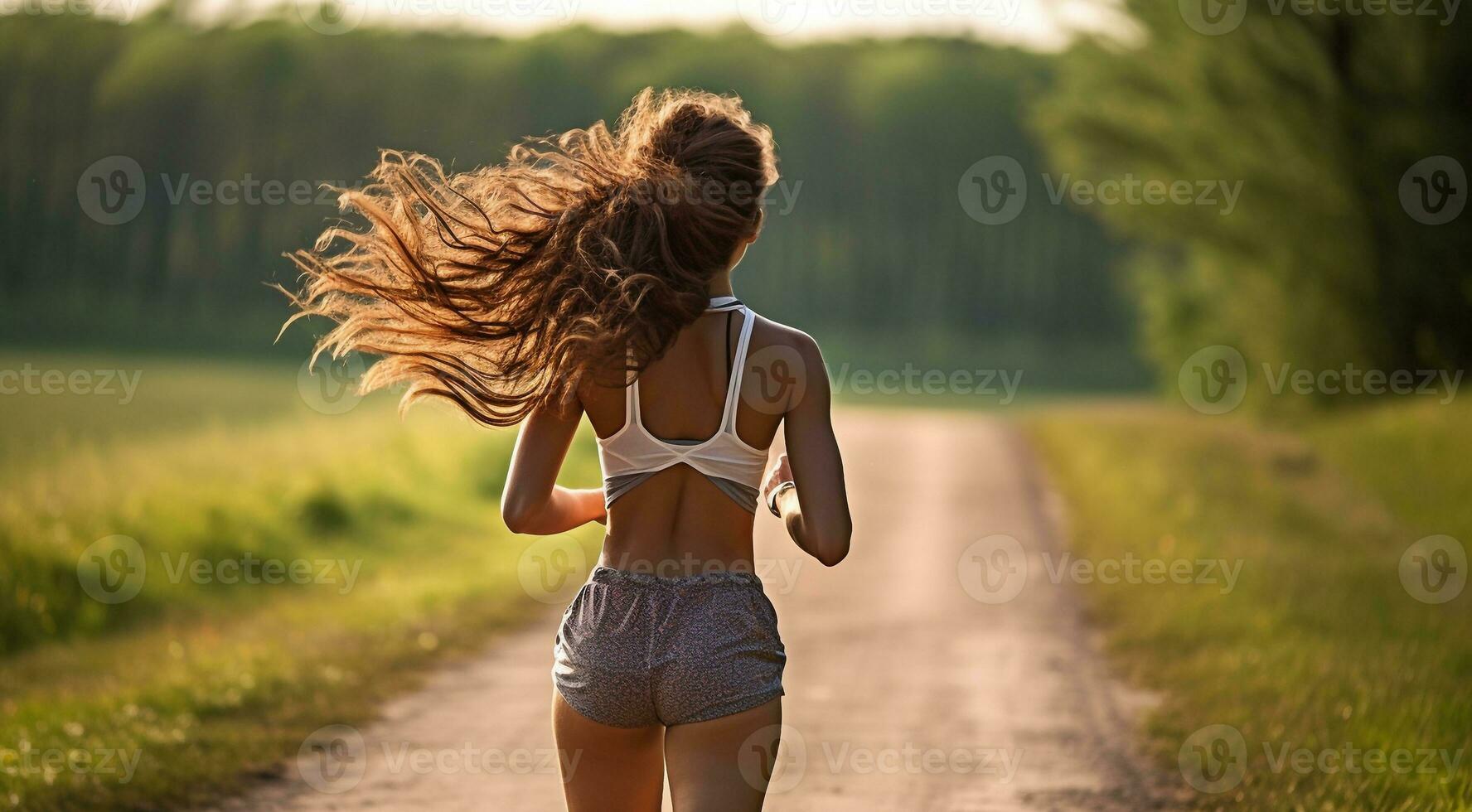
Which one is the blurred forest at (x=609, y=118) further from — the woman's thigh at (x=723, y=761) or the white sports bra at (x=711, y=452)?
the woman's thigh at (x=723, y=761)

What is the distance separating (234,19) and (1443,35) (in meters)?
40.3

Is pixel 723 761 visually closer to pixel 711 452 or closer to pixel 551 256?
pixel 711 452

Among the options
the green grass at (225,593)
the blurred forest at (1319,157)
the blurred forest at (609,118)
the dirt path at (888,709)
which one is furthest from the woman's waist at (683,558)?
the blurred forest at (609,118)

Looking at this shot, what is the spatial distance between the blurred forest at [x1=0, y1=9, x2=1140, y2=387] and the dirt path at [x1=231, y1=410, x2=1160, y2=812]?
114ft

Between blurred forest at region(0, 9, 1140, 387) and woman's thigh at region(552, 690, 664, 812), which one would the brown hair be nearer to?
woman's thigh at region(552, 690, 664, 812)

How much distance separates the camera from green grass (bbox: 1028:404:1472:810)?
6.04 meters

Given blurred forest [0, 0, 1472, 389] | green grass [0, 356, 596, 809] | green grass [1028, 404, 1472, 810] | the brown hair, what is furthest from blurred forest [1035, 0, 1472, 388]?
the brown hair

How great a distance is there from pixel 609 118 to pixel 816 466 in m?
56.2

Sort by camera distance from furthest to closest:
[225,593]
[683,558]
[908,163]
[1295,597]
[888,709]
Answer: [908,163], [225,593], [1295,597], [888,709], [683,558]

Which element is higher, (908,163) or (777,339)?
(908,163)

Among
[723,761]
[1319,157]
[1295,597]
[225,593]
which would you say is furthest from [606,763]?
[1319,157]

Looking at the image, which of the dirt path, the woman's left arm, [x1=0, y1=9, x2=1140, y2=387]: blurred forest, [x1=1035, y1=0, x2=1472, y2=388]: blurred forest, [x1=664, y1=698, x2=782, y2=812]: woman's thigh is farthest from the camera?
[x1=0, y1=9, x2=1140, y2=387]: blurred forest

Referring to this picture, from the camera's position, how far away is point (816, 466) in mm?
3008

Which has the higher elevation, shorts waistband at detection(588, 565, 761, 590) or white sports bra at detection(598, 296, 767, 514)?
white sports bra at detection(598, 296, 767, 514)
